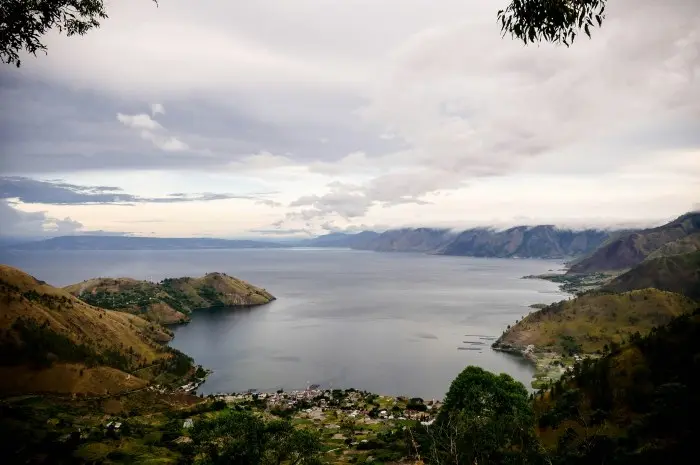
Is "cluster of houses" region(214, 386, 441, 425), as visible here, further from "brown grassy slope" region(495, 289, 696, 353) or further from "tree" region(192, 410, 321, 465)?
"brown grassy slope" region(495, 289, 696, 353)

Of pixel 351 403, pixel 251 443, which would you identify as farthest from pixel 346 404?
pixel 251 443

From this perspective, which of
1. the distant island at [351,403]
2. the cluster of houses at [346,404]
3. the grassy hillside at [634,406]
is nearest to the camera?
the grassy hillside at [634,406]

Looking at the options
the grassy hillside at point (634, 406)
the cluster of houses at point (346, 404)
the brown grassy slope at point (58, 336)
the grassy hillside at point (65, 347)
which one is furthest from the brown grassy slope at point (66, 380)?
the grassy hillside at point (634, 406)

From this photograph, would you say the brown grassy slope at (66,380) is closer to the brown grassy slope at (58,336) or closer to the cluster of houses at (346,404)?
the brown grassy slope at (58,336)

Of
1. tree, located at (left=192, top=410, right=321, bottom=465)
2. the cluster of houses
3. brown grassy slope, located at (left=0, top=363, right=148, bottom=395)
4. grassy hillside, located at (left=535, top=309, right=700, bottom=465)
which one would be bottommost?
the cluster of houses

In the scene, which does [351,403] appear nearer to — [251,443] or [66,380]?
[66,380]

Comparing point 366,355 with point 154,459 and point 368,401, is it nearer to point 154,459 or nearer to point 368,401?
point 368,401

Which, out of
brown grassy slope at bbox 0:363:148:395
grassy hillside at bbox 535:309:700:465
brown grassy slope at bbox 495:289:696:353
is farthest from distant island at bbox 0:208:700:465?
brown grassy slope at bbox 495:289:696:353
